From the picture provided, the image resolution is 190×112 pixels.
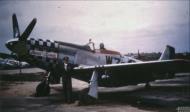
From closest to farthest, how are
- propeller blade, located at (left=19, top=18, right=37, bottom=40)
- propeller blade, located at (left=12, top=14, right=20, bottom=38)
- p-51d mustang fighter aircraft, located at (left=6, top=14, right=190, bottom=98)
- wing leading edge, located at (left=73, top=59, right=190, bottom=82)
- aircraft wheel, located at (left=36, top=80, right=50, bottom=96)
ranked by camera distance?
wing leading edge, located at (left=73, top=59, right=190, bottom=82) → p-51d mustang fighter aircraft, located at (left=6, top=14, right=190, bottom=98) → propeller blade, located at (left=19, top=18, right=37, bottom=40) → propeller blade, located at (left=12, top=14, right=20, bottom=38) → aircraft wheel, located at (left=36, top=80, right=50, bottom=96)

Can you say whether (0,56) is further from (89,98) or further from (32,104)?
(89,98)

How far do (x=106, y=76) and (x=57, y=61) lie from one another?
1888 mm

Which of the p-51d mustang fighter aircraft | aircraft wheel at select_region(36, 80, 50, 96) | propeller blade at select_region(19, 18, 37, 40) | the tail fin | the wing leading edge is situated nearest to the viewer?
the wing leading edge

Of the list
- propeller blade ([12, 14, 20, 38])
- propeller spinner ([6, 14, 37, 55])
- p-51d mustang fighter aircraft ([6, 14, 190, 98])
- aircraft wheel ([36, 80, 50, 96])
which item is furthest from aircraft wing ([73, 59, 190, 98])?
propeller blade ([12, 14, 20, 38])

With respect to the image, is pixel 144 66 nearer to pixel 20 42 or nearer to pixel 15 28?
pixel 20 42

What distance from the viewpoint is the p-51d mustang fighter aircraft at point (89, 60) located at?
7.96 m

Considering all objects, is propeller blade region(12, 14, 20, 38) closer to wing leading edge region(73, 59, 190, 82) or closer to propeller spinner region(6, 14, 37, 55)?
propeller spinner region(6, 14, 37, 55)

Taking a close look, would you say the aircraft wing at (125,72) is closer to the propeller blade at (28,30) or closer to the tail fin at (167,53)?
the tail fin at (167,53)

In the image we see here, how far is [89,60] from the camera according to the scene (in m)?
9.38

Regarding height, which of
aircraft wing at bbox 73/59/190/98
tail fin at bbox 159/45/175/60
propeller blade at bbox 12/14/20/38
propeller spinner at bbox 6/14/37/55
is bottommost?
aircraft wing at bbox 73/59/190/98

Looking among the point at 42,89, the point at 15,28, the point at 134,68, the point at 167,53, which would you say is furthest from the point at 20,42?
the point at 167,53

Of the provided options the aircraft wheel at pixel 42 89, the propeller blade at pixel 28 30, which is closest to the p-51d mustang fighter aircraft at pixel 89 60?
the propeller blade at pixel 28 30

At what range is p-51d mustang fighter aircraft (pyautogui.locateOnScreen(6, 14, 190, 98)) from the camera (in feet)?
26.1

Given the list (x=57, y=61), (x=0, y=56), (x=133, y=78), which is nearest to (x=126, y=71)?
(x=133, y=78)
